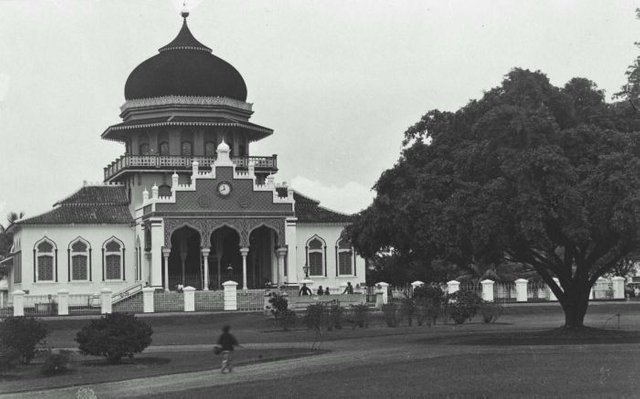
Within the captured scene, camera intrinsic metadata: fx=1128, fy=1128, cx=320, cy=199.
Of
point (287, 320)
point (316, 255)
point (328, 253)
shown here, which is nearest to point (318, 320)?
point (287, 320)

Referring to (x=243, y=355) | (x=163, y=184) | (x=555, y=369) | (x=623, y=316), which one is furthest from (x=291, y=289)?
(x=555, y=369)

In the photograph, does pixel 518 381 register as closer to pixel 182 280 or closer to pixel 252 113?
pixel 182 280

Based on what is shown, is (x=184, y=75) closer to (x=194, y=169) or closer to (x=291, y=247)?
(x=194, y=169)

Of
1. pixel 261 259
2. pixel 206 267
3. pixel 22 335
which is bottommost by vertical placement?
pixel 22 335

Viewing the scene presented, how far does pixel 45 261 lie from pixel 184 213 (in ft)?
26.5

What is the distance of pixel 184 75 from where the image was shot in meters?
59.3

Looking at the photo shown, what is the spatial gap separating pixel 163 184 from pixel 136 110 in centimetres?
425

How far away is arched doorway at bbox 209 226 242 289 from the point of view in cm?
5656

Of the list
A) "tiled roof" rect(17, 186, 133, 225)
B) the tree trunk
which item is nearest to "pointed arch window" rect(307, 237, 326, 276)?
"tiled roof" rect(17, 186, 133, 225)

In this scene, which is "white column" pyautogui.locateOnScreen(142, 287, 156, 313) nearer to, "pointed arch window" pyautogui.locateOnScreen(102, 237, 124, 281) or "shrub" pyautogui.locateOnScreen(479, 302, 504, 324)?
"pointed arch window" pyautogui.locateOnScreen(102, 237, 124, 281)

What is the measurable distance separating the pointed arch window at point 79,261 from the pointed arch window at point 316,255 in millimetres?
11344

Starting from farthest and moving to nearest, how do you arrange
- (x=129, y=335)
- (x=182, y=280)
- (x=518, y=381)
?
(x=182, y=280) < (x=129, y=335) < (x=518, y=381)

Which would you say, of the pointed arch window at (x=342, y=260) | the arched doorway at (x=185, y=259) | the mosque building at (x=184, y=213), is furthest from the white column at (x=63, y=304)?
the pointed arch window at (x=342, y=260)

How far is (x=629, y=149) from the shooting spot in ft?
86.1
